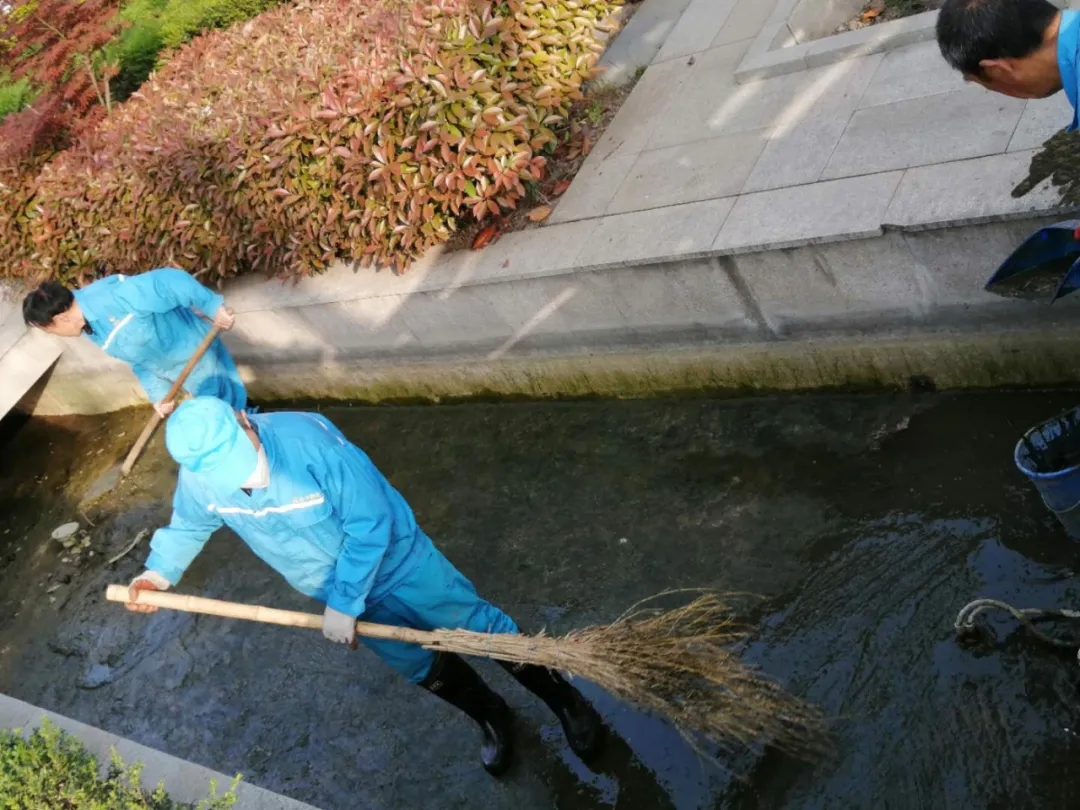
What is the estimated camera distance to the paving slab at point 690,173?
5934mm

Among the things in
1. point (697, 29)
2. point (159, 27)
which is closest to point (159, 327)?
point (697, 29)

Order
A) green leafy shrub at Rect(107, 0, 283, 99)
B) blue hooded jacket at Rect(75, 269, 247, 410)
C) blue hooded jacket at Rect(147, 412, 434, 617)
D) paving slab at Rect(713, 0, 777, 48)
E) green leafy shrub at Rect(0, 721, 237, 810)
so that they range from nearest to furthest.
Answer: green leafy shrub at Rect(0, 721, 237, 810), blue hooded jacket at Rect(147, 412, 434, 617), blue hooded jacket at Rect(75, 269, 247, 410), paving slab at Rect(713, 0, 777, 48), green leafy shrub at Rect(107, 0, 283, 99)

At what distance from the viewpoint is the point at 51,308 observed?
5.64m

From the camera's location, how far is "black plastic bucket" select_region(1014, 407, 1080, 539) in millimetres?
3744

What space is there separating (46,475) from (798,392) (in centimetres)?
657

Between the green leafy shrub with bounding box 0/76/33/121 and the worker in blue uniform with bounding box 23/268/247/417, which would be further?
the green leafy shrub with bounding box 0/76/33/121

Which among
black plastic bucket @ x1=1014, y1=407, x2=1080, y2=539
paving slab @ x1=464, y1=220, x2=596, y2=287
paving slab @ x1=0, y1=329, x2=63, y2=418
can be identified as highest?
paving slab @ x1=0, y1=329, x2=63, y2=418

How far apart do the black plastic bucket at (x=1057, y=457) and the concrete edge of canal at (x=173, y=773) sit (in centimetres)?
283

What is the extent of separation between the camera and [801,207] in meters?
5.29

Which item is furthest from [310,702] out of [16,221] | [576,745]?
[16,221]

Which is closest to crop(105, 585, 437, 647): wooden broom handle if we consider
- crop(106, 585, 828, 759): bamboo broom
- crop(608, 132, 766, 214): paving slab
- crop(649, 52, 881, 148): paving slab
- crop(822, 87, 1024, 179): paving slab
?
crop(106, 585, 828, 759): bamboo broom

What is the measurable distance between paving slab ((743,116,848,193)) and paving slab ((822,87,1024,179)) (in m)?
0.07

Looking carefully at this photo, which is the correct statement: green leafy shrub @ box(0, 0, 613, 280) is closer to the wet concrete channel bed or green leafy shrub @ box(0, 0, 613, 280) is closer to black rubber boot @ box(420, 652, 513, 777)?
the wet concrete channel bed

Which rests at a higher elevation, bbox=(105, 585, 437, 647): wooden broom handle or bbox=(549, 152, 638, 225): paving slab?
bbox=(105, 585, 437, 647): wooden broom handle
